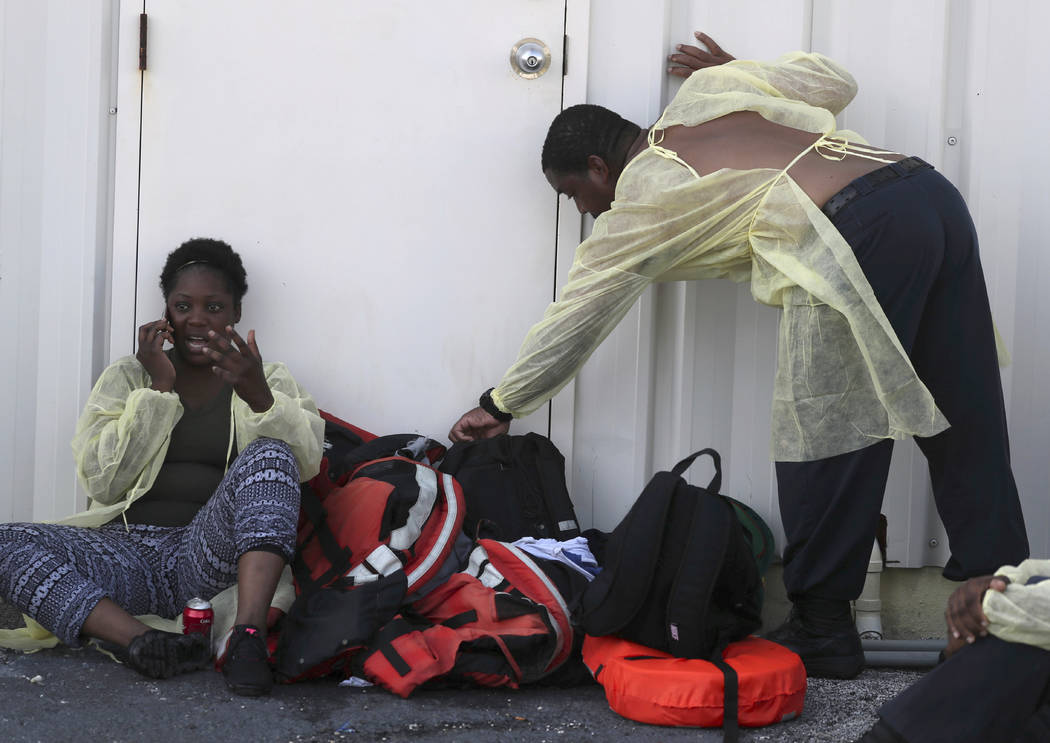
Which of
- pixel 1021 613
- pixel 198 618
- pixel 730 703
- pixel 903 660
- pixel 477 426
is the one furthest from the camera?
pixel 477 426

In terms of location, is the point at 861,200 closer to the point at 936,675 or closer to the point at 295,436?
the point at 936,675

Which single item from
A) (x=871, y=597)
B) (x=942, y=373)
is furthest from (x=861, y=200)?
(x=871, y=597)

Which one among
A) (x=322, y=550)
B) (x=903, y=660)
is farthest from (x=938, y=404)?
(x=322, y=550)

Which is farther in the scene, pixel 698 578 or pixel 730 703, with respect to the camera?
pixel 698 578

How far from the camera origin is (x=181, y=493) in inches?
129

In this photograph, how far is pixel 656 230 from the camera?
126 inches

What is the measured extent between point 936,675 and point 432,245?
6.91 ft

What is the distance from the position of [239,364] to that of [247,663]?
71 cm

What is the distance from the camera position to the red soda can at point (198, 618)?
2973 millimetres

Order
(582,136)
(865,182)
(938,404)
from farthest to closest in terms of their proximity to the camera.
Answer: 1. (582,136)
2. (938,404)
3. (865,182)

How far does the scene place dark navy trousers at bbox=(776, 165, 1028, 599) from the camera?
9.93ft

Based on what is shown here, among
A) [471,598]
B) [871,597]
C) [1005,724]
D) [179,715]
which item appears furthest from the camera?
[871,597]

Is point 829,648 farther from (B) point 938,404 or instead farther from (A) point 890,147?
(A) point 890,147

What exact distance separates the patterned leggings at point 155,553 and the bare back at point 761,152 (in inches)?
52.7
